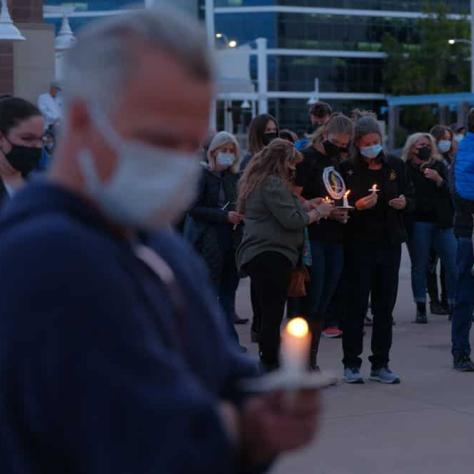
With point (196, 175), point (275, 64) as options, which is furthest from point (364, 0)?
point (196, 175)

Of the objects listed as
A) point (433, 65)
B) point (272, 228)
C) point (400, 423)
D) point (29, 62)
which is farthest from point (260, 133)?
point (433, 65)

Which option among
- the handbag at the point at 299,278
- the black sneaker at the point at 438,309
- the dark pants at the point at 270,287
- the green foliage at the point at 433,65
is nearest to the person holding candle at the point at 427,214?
the black sneaker at the point at 438,309

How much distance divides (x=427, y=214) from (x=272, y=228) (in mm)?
3894

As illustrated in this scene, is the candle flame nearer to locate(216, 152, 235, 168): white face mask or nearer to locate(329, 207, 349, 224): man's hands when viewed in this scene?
locate(329, 207, 349, 224): man's hands

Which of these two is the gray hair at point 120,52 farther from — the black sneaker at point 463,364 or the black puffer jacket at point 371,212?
the black sneaker at point 463,364

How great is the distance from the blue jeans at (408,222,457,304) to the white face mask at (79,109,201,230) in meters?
10.2

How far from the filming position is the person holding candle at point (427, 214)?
11836 millimetres

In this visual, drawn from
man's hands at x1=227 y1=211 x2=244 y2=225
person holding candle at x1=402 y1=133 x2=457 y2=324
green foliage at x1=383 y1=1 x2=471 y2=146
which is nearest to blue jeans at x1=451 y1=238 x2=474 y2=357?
man's hands at x1=227 y1=211 x2=244 y2=225

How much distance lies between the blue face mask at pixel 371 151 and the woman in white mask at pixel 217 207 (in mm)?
1592

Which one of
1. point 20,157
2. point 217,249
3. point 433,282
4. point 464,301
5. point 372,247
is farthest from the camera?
point 433,282

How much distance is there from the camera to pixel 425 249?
12.1m

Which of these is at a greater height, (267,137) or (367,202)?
(267,137)

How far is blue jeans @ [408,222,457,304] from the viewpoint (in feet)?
39.4

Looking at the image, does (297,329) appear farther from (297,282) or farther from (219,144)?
(219,144)
